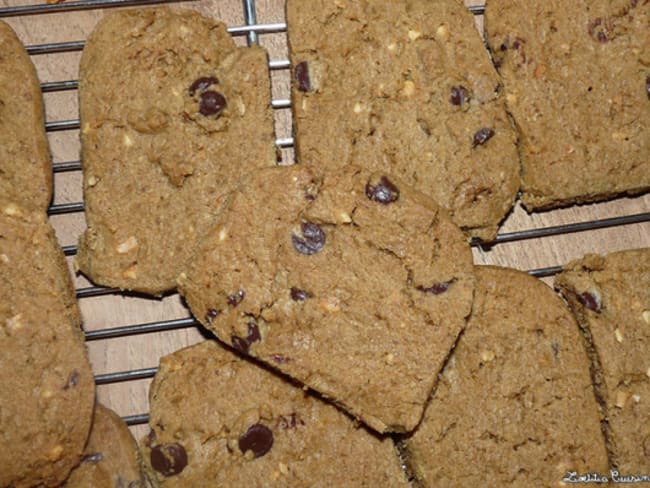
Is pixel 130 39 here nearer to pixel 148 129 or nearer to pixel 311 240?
pixel 148 129

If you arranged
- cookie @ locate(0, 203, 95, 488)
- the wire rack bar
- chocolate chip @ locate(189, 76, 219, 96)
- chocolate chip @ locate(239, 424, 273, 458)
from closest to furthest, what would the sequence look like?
cookie @ locate(0, 203, 95, 488), chocolate chip @ locate(239, 424, 273, 458), chocolate chip @ locate(189, 76, 219, 96), the wire rack bar

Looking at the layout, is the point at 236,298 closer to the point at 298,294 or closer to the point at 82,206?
the point at 298,294

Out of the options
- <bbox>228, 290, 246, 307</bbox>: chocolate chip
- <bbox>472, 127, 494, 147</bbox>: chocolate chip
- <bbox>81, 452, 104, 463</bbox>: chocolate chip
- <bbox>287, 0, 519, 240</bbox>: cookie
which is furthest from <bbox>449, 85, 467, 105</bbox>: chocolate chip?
<bbox>81, 452, 104, 463</bbox>: chocolate chip

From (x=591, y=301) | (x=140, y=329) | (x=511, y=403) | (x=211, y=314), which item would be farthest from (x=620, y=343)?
(x=140, y=329)

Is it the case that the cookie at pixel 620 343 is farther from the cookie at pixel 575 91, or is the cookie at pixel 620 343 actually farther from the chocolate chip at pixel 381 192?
the chocolate chip at pixel 381 192

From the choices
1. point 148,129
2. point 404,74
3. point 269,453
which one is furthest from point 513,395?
point 148,129

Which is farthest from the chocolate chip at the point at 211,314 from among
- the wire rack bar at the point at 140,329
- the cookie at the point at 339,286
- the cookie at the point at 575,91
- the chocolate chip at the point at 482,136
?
the cookie at the point at 575,91

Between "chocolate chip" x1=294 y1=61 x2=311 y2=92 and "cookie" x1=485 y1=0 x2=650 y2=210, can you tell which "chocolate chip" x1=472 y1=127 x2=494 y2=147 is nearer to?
"cookie" x1=485 y1=0 x2=650 y2=210
